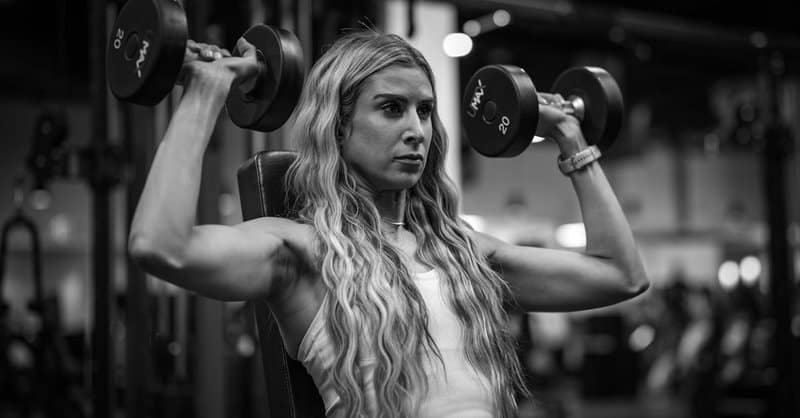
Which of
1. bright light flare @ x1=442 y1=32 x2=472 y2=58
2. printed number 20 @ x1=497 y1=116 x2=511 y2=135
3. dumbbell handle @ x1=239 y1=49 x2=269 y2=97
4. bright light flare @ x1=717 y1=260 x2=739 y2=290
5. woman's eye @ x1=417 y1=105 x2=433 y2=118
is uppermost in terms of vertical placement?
bright light flare @ x1=442 y1=32 x2=472 y2=58

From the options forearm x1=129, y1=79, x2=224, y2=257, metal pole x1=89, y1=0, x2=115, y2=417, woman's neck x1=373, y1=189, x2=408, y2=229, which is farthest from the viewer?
metal pole x1=89, y1=0, x2=115, y2=417

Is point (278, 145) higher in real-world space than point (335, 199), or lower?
higher

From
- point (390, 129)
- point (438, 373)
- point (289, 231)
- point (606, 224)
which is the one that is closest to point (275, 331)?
point (289, 231)

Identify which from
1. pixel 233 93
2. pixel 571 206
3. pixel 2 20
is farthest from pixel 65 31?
pixel 571 206

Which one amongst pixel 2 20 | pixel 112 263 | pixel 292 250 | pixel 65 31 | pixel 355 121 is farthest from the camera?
pixel 2 20

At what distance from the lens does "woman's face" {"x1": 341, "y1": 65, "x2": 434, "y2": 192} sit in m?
1.65

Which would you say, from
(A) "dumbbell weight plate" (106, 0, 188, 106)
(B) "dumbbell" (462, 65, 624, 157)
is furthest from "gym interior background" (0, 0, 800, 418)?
(A) "dumbbell weight plate" (106, 0, 188, 106)

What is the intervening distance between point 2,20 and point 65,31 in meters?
4.73

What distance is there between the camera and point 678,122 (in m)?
11.8

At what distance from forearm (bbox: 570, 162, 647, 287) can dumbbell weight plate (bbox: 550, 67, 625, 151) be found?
0.11 metres

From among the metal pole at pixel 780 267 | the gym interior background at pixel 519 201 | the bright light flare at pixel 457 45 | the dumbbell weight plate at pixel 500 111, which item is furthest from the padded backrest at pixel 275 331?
the metal pole at pixel 780 267

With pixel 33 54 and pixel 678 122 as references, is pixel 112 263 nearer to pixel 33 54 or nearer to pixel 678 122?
pixel 33 54

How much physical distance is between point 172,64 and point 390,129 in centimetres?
45

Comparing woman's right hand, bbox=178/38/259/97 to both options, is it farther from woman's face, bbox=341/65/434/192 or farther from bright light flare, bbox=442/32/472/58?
bright light flare, bbox=442/32/472/58
